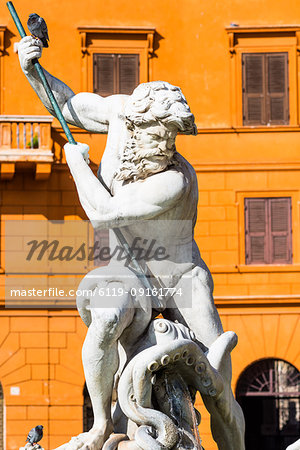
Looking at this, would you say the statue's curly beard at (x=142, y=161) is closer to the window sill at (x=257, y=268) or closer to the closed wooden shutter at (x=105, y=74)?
the window sill at (x=257, y=268)

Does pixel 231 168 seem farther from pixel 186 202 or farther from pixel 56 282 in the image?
pixel 186 202

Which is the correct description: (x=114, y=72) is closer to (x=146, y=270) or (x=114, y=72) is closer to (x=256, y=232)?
(x=256, y=232)

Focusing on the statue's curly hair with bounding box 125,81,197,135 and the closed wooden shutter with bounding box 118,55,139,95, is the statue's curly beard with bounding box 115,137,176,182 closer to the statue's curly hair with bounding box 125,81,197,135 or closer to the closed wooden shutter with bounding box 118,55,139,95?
the statue's curly hair with bounding box 125,81,197,135

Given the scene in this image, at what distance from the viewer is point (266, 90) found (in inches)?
1047

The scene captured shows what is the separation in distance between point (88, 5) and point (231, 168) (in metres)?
4.45

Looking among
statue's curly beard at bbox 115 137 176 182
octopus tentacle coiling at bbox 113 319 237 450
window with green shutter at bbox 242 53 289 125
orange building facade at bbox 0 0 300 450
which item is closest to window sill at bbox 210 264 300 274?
orange building facade at bbox 0 0 300 450

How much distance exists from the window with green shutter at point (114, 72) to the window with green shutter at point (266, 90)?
2291 millimetres

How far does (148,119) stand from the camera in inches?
278

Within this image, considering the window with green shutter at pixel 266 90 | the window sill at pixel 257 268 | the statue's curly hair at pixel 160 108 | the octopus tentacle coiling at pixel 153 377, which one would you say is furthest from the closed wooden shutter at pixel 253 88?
the octopus tentacle coiling at pixel 153 377

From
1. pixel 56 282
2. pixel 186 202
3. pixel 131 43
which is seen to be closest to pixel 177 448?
pixel 186 202

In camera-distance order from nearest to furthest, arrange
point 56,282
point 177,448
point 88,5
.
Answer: point 177,448 → point 56,282 → point 88,5

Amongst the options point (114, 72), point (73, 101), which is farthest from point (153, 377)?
point (114, 72)

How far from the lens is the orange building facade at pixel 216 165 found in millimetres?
25781

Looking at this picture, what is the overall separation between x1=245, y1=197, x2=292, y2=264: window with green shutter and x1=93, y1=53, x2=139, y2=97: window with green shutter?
363 centimetres
